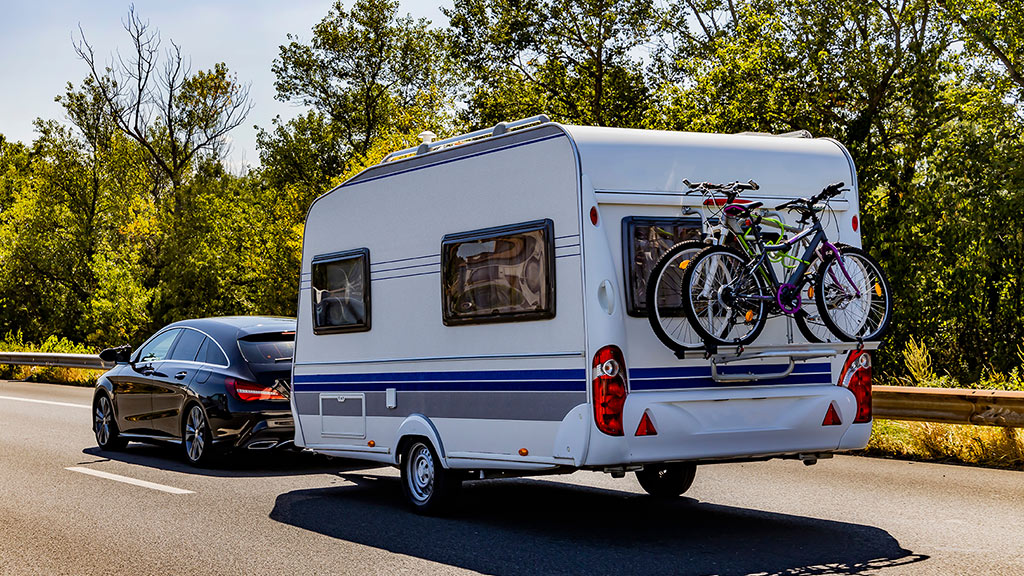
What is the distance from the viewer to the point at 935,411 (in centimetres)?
1138

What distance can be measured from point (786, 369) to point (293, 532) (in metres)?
3.64

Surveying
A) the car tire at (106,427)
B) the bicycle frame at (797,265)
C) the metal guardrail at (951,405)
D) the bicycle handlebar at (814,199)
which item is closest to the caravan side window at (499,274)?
the bicycle frame at (797,265)

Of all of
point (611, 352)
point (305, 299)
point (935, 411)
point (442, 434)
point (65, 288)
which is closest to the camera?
point (611, 352)

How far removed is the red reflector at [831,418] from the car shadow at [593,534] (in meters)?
0.72

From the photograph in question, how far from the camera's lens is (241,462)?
12.4m

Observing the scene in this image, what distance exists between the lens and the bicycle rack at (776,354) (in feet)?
24.7

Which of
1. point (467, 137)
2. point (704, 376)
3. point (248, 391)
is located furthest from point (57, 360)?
point (704, 376)

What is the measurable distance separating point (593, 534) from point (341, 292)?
3228 mm

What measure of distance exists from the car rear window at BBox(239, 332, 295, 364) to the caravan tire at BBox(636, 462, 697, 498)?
4.09 metres

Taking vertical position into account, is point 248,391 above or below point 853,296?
below

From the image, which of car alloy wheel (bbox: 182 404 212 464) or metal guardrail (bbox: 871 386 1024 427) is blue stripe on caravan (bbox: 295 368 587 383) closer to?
car alloy wheel (bbox: 182 404 212 464)

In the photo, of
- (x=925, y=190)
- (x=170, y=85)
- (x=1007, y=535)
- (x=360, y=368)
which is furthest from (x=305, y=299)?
(x=170, y=85)

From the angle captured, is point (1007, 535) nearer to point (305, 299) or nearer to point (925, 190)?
point (305, 299)

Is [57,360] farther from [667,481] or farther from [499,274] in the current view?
[499,274]
